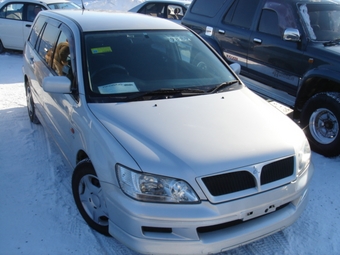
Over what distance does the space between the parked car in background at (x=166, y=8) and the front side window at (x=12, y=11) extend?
3306 mm

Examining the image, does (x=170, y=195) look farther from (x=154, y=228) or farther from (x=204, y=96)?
(x=204, y=96)

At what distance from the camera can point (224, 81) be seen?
3.73 meters

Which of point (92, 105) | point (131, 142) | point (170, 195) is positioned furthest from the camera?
point (92, 105)

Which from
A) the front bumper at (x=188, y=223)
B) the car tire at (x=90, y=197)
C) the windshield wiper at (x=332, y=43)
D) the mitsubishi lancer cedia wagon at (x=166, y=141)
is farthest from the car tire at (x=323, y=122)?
the car tire at (x=90, y=197)

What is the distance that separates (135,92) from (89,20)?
1215mm

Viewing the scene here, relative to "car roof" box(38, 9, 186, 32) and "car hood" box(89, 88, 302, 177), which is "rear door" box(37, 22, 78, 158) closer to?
"car roof" box(38, 9, 186, 32)

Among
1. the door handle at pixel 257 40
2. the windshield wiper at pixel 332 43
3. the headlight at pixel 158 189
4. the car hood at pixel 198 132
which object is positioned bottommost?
the headlight at pixel 158 189

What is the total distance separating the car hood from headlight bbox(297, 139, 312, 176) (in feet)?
0.33

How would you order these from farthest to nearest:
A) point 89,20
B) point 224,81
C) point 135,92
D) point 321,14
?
1. point 321,14
2. point 89,20
3. point 224,81
4. point 135,92

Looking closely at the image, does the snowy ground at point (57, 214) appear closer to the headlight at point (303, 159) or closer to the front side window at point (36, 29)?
the headlight at point (303, 159)

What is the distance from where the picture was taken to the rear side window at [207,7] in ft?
21.2

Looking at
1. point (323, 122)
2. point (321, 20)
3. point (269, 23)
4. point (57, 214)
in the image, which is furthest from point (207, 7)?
point (57, 214)

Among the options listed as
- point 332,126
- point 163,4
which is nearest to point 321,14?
point 332,126

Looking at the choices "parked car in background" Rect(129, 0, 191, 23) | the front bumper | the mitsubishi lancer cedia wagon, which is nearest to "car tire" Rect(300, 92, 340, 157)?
the mitsubishi lancer cedia wagon
